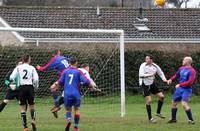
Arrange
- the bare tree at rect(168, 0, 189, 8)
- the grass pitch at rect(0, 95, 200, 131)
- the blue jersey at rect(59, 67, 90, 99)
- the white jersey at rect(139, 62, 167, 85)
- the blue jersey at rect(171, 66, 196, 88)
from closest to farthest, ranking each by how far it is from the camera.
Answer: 1. the blue jersey at rect(59, 67, 90, 99)
2. the grass pitch at rect(0, 95, 200, 131)
3. the blue jersey at rect(171, 66, 196, 88)
4. the white jersey at rect(139, 62, 167, 85)
5. the bare tree at rect(168, 0, 189, 8)

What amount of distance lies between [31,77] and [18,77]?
1.24 feet

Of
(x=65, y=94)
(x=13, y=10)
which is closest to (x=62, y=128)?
(x=65, y=94)

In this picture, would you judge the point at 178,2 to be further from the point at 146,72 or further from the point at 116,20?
the point at 146,72

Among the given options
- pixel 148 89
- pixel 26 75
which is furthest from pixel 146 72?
pixel 26 75

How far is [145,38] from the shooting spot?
126 ft

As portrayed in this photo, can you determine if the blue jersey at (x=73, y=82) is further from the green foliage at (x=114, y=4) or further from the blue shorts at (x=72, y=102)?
the green foliage at (x=114, y=4)

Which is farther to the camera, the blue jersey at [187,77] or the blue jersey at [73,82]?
the blue jersey at [187,77]

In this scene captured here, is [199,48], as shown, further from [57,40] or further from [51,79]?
[51,79]

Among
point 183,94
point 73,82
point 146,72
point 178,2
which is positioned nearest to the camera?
point 73,82

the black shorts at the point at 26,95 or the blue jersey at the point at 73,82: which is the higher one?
the blue jersey at the point at 73,82

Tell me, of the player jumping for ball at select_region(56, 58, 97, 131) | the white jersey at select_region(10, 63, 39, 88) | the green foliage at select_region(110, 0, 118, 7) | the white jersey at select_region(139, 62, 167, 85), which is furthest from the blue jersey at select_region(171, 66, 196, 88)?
the green foliage at select_region(110, 0, 118, 7)

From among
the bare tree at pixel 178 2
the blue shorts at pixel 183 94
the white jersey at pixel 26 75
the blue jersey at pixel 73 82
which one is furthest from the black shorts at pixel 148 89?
the bare tree at pixel 178 2

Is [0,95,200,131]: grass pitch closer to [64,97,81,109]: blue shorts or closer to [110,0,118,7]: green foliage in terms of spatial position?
[64,97,81,109]: blue shorts

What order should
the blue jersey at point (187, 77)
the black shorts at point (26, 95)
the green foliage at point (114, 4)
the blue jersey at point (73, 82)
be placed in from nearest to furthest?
the blue jersey at point (73, 82) → the black shorts at point (26, 95) → the blue jersey at point (187, 77) → the green foliage at point (114, 4)
